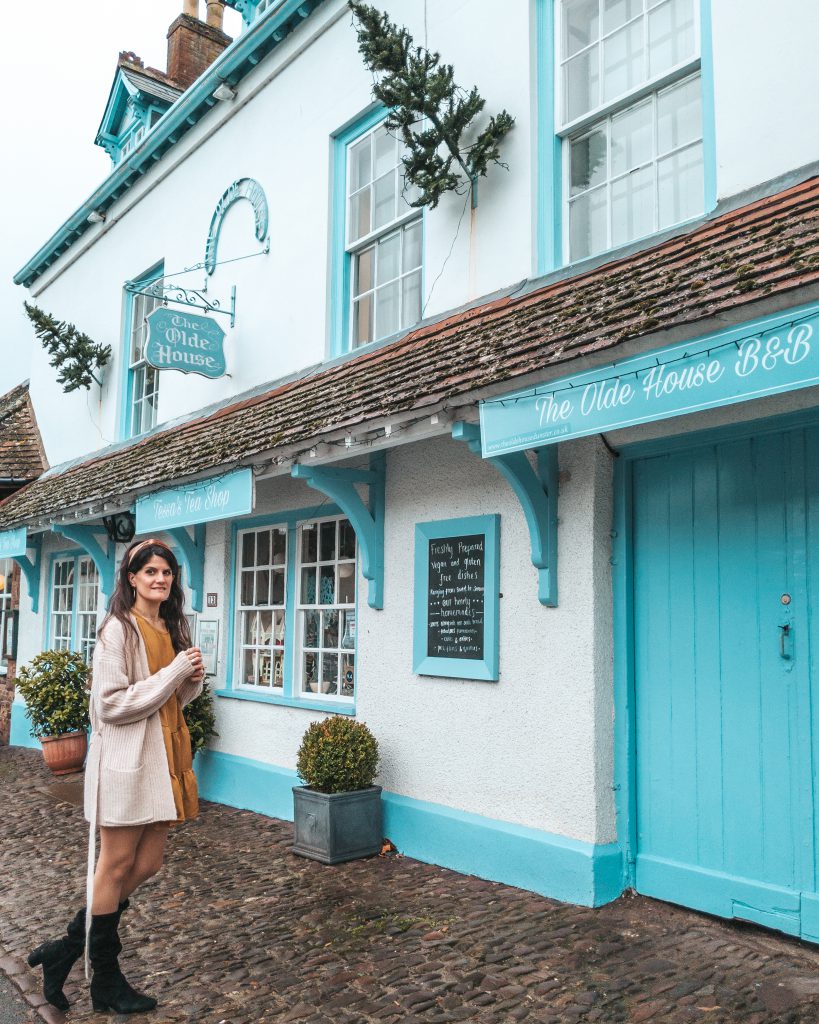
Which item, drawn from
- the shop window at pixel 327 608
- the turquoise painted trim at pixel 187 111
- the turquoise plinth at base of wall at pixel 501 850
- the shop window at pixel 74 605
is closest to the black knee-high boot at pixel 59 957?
the turquoise plinth at base of wall at pixel 501 850

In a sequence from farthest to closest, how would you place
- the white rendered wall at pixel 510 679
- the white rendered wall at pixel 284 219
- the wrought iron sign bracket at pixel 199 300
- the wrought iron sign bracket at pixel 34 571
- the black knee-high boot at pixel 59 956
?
1. the wrought iron sign bracket at pixel 34 571
2. the wrought iron sign bracket at pixel 199 300
3. the white rendered wall at pixel 284 219
4. the white rendered wall at pixel 510 679
5. the black knee-high boot at pixel 59 956

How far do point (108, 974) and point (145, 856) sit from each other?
473mm

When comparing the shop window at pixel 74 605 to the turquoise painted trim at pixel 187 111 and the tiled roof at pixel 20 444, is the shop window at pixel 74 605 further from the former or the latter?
the turquoise painted trim at pixel 187 111

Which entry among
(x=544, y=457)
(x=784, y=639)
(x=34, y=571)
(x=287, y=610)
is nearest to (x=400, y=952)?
(x=784, y=639)

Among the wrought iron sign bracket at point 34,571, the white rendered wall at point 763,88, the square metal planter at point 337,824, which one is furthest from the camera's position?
the wrought iron sign bracket at point 34,571

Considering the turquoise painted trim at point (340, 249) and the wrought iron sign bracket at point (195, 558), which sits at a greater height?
the turquoise painted trim at point (340, 249)

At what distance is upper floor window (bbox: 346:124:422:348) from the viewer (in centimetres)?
738

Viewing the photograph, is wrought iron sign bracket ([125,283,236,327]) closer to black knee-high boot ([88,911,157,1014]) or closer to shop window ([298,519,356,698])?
shop window ([298,519,356,698])

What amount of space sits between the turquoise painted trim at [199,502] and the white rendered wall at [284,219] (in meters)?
1.69

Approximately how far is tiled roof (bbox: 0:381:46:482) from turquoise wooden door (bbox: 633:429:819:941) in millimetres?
11105

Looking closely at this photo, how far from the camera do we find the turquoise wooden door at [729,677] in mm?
4297

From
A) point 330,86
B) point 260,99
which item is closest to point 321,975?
point 330,86

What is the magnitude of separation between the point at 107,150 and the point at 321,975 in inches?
514

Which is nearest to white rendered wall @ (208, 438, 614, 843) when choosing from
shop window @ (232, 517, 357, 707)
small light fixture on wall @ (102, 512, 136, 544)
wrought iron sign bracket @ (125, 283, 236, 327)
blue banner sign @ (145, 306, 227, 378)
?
shop window @ (232, 517, 357, 707)
